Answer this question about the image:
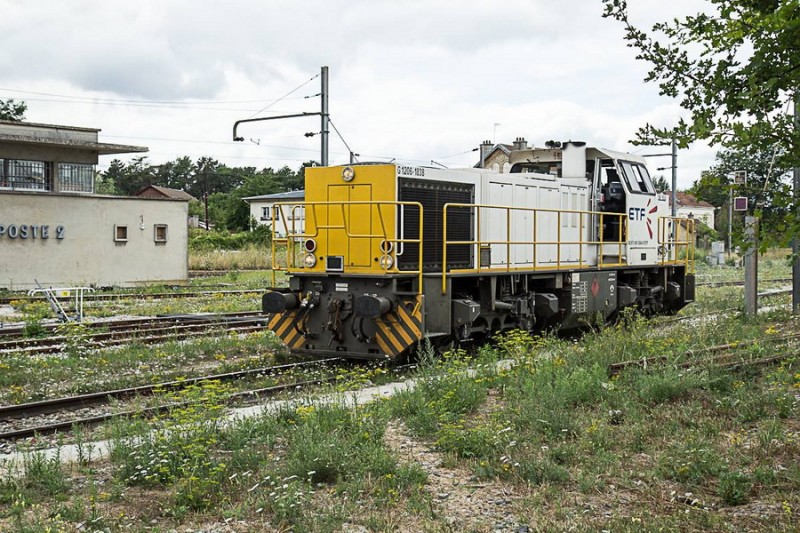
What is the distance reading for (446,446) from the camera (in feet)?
23.6

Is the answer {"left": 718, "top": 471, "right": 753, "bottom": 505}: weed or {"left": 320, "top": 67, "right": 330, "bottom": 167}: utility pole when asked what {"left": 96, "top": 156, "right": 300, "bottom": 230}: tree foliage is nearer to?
{"left": 320, "top": 67, "right": 330, "bottom": 167}: utility pole

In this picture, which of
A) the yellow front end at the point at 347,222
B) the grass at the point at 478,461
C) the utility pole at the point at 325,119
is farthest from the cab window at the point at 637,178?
the utility pole at the point at 325,119

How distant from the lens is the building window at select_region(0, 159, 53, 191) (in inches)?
1102

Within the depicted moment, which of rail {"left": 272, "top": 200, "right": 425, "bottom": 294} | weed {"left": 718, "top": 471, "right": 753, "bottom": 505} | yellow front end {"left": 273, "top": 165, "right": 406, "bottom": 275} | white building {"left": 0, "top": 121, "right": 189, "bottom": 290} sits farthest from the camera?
white building {"left": 0, "top": 121, "right": 189, "bottom": 290}

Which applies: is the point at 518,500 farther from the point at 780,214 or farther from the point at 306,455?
the point at 780,214

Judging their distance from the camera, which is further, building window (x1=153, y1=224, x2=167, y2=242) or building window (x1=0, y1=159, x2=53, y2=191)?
building window (x1=153, y1=224, x2=167, y2=242)

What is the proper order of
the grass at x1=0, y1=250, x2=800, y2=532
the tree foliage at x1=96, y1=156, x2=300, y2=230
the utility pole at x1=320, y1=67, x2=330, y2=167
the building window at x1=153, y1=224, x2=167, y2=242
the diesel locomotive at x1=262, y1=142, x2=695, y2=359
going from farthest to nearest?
the tree foliage at x1=96, y1=156, x2=300, y2=230, the building window at x1=153, y1=224, x2=167, y2=242, the utility pole at x1=320, y1=67, x2=330, y2=167, the diesel locomotive at x1=262, y1=142, x2=695, y2=359, the grass at x1=0, y1=250, x2=800, y2=532

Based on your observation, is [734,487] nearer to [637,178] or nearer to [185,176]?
[637,178]

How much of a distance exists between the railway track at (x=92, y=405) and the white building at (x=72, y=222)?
17.7 m

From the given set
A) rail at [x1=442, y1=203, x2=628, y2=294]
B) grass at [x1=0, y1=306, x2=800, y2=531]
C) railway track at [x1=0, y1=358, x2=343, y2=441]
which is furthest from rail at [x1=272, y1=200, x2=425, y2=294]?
grass at [x1=0, y1=306, x2=800, y2=531]

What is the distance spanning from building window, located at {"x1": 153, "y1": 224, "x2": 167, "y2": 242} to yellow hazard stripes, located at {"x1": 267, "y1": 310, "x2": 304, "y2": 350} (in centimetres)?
1856

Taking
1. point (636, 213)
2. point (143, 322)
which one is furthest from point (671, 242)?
point (143, 322)

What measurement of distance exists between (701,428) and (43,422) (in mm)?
6813

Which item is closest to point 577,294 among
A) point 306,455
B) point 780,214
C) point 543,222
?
point 543,222
